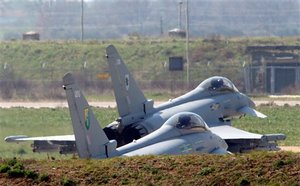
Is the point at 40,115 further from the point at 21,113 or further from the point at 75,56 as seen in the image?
the point at 75,56

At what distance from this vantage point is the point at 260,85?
205ft

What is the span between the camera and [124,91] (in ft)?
106

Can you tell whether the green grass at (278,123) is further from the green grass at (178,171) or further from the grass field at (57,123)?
the green grass at (178,171)

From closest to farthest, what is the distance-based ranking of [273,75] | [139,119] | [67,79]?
1. [67,79]
2. [139,119]
3. [273,75]

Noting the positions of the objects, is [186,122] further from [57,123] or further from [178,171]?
[57,123]

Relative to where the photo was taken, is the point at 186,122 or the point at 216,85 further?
the point at 216,85

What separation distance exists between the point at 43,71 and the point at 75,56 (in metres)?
4.31

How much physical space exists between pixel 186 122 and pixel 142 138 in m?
1.43

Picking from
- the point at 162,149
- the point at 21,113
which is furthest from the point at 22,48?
the point at 162,149

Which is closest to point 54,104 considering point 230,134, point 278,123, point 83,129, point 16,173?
point 278,123

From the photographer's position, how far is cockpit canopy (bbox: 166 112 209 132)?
26.6 meters

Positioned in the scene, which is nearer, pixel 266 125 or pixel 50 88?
pixel 266 125

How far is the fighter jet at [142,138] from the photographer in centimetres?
2370

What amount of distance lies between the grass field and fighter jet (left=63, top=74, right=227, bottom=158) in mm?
7013
